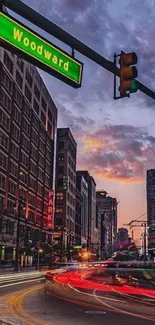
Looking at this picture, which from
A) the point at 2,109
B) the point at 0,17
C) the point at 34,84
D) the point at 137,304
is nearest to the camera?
the point at 0,17

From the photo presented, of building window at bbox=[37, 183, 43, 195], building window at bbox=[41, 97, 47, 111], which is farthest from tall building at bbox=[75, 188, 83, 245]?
building window at bbox=[41, 97, 47, 111]

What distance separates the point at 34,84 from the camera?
4151 inches

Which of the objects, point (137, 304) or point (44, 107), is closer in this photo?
point (137, 304)

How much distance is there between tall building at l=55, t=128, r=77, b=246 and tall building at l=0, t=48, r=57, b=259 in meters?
27.5

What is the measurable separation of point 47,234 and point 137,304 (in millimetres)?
97907

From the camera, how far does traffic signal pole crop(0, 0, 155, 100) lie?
7.97 metres

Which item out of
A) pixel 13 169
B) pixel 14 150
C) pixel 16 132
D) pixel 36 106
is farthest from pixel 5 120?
pixel 36 106

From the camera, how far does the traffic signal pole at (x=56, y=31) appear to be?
7.97 meters

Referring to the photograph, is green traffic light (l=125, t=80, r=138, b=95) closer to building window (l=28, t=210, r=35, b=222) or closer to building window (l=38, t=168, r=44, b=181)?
building window (l=28, t=210, r=35, b=222)

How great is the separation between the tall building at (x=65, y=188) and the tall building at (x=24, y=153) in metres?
27.5

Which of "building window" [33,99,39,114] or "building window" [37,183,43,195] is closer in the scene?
"building window" [33,99,39,114]

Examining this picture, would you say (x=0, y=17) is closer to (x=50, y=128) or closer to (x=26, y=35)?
(x=26, y=35)

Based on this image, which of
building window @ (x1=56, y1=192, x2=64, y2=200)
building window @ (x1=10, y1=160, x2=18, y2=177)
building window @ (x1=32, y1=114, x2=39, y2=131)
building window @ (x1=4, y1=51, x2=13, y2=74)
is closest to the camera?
building window @ (x1=4, y1=51, x2=13, y2=74)

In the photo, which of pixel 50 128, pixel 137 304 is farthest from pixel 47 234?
pixel 137 304
